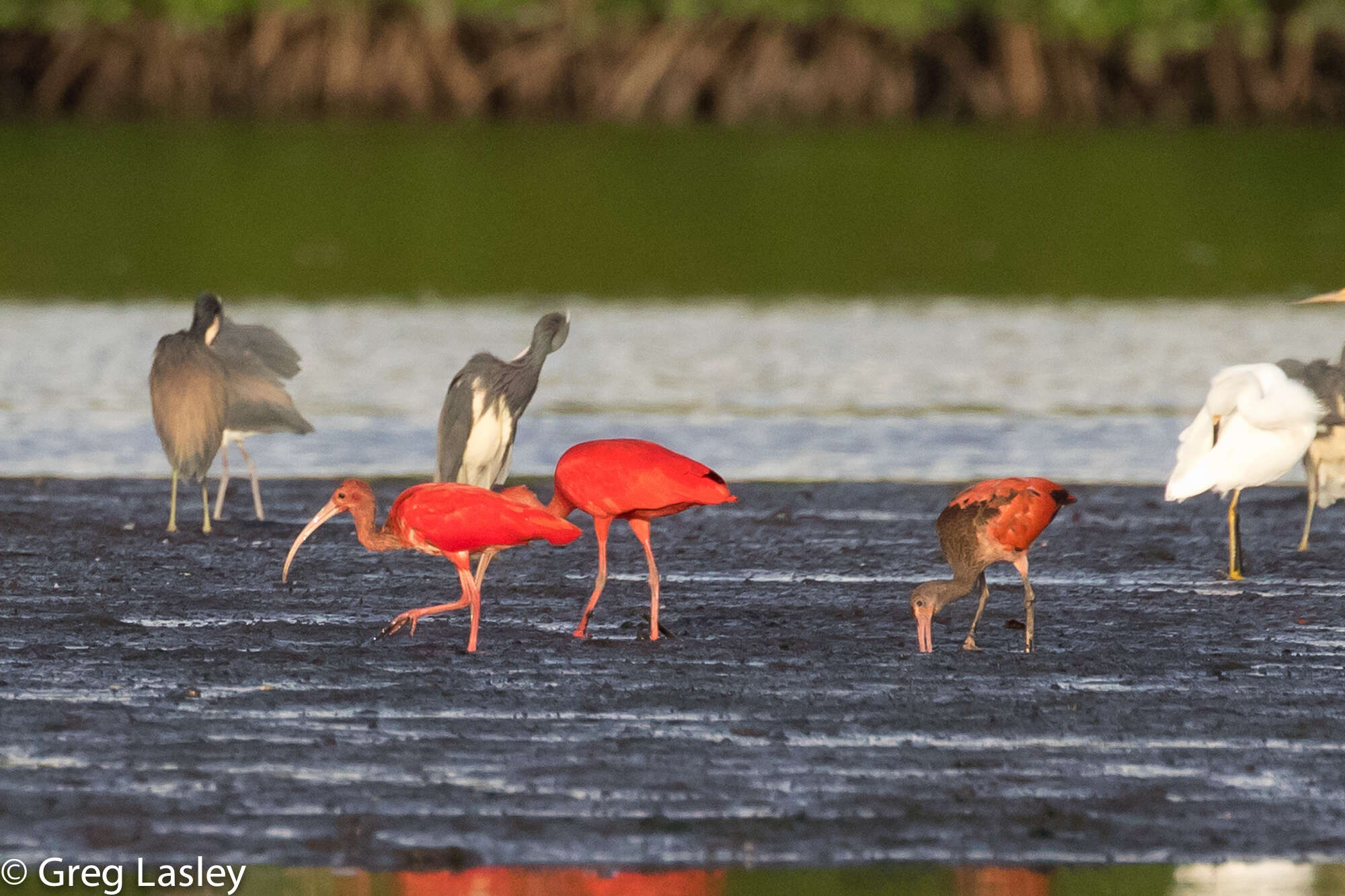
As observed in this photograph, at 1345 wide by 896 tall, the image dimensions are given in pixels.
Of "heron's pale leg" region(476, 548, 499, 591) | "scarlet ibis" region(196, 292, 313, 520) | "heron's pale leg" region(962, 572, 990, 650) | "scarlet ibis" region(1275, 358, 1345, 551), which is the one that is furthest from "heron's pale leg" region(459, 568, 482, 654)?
"scarlet ibis" region(1275, 358, 1345, 551)

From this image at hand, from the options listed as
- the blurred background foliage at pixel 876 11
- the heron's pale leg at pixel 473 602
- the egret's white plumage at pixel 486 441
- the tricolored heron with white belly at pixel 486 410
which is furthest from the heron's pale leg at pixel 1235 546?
the blurred background foliage at pixel 876 11

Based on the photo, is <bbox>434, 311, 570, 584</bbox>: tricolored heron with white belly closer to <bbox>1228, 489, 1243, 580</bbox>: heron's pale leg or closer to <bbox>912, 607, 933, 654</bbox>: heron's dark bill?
<bbox>912, 607, 933, 654</bbox>: heron's dark bill

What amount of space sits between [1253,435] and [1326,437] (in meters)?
0.81

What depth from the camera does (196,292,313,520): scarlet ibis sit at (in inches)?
392

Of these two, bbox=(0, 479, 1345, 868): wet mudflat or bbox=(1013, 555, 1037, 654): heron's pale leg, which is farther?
bbox=(1013, 555, 1037, 654): heron's pale leg

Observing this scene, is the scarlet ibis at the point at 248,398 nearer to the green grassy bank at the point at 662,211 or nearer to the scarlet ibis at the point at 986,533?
the scarlet ibis at the point at 986,533

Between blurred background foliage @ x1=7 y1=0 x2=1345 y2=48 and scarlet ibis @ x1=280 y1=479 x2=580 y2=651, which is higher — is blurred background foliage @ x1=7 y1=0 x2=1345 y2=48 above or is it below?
above

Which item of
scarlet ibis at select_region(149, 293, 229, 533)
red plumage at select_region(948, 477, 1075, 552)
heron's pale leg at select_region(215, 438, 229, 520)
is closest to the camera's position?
red plumage at select_region(948, 477, 1075, 552)

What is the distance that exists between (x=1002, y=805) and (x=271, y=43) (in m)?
45.0

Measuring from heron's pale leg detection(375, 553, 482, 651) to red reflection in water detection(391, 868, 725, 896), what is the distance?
2.27m

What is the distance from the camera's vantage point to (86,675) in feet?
22.5

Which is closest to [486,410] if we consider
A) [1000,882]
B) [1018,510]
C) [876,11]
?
[1018,510]

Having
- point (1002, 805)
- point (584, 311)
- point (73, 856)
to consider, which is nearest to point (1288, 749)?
point (1002, 805)

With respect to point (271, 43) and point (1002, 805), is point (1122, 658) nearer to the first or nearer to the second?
point (1002, 805)
